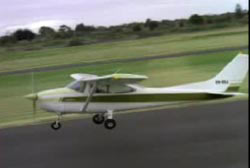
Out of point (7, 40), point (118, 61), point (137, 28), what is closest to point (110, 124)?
point (137, 28)

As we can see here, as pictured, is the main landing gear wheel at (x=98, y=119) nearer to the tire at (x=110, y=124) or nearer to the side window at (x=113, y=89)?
the tire at (x=110, y=124)

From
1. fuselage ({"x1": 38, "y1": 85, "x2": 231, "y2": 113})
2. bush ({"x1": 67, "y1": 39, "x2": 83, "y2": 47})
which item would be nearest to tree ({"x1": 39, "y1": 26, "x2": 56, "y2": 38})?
bush ({"x1": 67, "y1": 39, "x2": 83, "y2": 47})

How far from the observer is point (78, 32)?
7.77m

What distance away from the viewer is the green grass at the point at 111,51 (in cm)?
784

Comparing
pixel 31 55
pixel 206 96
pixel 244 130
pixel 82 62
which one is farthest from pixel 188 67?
pixel 244 130

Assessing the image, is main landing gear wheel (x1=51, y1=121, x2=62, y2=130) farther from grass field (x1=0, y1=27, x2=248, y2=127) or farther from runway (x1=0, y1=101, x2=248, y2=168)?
grass field (x1=0, y1=27, x2=248, y2=127)

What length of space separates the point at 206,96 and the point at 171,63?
12.9ft

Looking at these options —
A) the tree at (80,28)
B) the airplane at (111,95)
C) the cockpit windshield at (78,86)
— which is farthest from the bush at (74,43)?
the cockpit windshield at (78,86)

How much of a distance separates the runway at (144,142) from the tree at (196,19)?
1.52m

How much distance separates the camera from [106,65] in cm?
1059

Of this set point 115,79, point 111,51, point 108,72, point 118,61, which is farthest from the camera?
point 118,61

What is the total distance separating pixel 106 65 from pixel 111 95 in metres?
2.57

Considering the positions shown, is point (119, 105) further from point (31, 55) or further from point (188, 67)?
point (188, 67)

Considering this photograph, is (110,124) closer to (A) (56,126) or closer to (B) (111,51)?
(A) (56,126)
